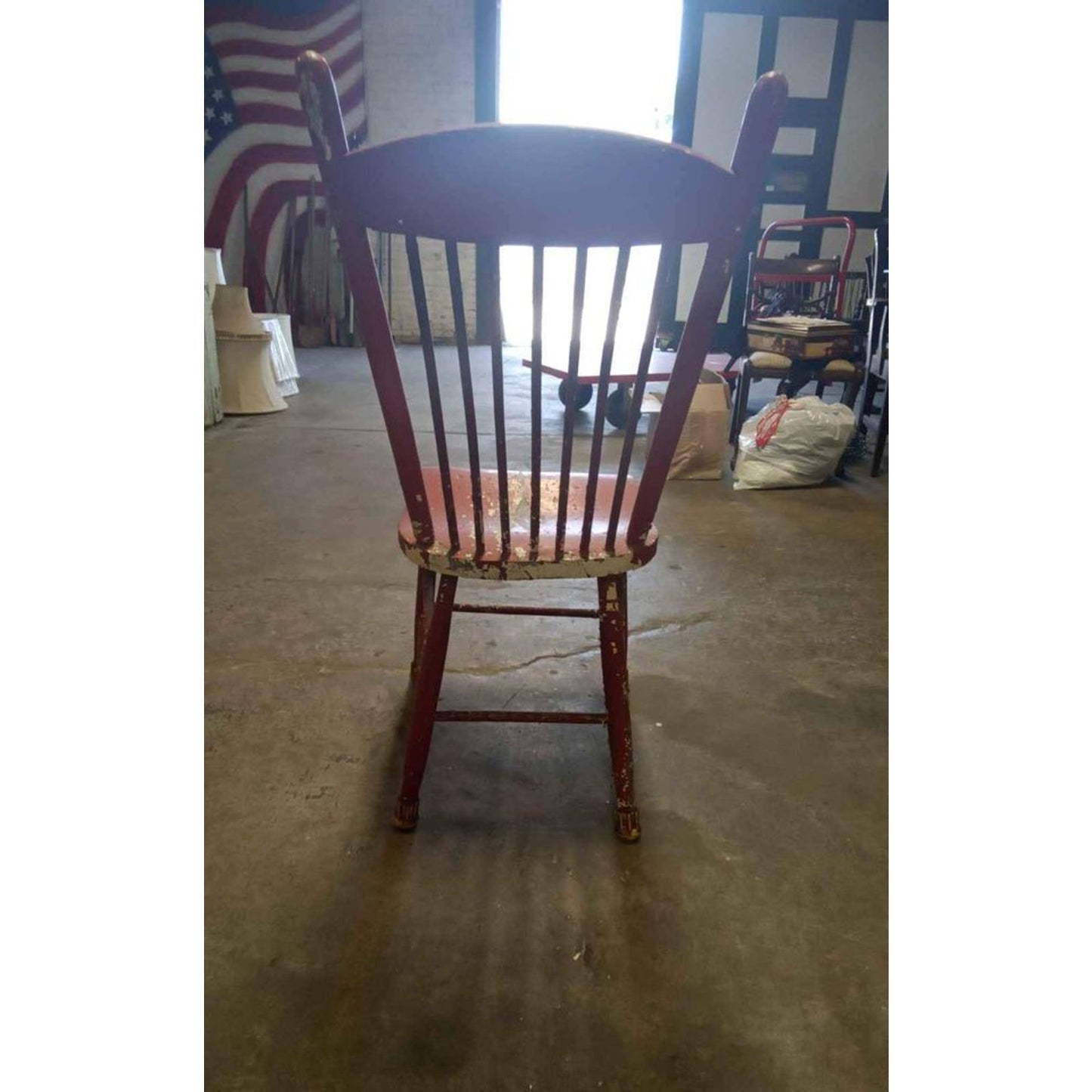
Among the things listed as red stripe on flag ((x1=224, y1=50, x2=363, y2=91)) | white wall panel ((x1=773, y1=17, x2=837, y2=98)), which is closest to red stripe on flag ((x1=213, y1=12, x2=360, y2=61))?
red stripe on flag ((x1=224, y1=50, x2=363, y2=91))

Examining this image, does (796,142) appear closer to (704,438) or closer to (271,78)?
(271,78)

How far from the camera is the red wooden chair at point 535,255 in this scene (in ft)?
2.52

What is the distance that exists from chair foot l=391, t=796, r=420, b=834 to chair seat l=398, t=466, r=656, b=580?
381 millimetres

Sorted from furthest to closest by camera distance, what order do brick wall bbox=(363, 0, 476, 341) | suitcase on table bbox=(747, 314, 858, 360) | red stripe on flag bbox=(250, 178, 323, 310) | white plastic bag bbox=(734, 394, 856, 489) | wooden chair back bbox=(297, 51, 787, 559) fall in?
red stripe on flag bbox=(250, 178, 323, 310), brick wall bbox=(363, 0, 476, 341), suitcase on table bbox=(747, 314, 858, 360), white plastic bag bbox=(734, 394, 856, 489), wooden chair back bbox=(297, 51, 787, 559)

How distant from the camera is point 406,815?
1.19 metres

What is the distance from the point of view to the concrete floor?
879mm

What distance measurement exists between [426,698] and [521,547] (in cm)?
29

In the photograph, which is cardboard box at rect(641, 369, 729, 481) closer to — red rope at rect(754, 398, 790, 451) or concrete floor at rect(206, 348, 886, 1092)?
red rope at rect(754, 398, 790, 451)

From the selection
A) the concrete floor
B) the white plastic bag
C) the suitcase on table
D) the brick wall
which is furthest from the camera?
the brick wall

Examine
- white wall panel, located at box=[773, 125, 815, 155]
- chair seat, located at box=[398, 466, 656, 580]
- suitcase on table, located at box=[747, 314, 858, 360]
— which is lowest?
chair seat, located at box=[398, 466, 656, 580]

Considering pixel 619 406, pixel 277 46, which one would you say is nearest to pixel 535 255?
pixel 619 406

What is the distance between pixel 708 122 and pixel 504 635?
6.49m

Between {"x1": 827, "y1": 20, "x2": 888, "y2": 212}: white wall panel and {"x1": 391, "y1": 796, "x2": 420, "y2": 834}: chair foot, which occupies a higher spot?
{"x1": 827, "y1": 20, "x2": 888, "y2": 212}: white wall panel

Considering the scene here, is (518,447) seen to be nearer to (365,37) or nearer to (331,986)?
(331,986)
